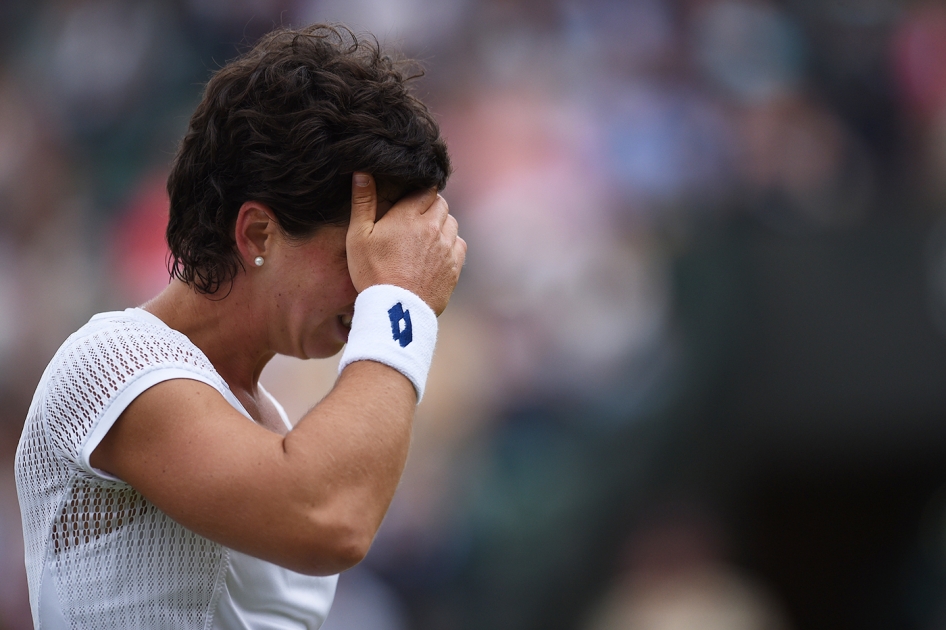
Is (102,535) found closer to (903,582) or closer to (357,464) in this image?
(357,464)

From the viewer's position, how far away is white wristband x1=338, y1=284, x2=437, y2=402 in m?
1.30

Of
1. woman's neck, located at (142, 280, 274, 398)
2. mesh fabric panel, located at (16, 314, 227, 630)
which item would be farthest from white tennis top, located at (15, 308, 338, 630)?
woman's neck, located at (142, 280, 274, 398)

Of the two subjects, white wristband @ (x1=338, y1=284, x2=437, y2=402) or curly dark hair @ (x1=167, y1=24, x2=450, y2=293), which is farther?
curly dark hair @ (x1=167, y1=24, x2=450, y2=293)

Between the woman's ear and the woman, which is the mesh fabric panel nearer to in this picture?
the woman

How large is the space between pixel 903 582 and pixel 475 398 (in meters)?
2.16

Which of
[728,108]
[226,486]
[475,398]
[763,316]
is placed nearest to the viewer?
[226,486]

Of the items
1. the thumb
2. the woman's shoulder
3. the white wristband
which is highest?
the thumb

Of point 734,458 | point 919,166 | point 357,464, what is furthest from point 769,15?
point 357,464

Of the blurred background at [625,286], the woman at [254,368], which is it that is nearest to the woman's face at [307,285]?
the woman at [254,368]

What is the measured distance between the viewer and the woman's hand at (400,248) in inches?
55.6

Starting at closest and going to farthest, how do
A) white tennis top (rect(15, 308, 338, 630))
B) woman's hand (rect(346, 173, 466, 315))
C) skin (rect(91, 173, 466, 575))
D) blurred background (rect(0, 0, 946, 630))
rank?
skin (rect(91, 173, 466, 575)) < white tennis top (rect(15, 308, 338, 630)) < woman's hand (rect(346, 173, 466, 315)) < blurred background (rect(0, 0, 946, 630))

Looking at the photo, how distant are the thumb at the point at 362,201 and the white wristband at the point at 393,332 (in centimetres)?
12

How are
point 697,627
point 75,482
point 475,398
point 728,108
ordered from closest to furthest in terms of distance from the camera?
point 75,482 < point 697,627 < point 475,398 < point 728,108

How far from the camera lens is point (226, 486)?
1157 millimetres
